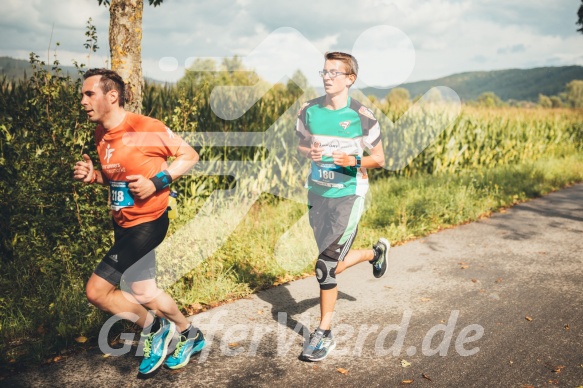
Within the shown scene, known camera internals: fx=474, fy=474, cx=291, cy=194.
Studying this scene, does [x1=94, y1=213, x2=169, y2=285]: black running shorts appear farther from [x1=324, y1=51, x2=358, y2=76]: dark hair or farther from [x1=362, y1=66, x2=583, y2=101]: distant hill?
[x1=362, y1=66, x2=583, y2=101]: distant hill

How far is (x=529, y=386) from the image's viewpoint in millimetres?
3264

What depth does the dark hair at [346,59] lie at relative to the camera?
3.81 metres

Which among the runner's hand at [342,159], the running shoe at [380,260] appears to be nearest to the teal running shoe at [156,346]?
the runner's hand at [342,159]

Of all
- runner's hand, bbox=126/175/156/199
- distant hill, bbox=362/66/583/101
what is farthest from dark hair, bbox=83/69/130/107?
distant hill, bbox=362/66/583/101

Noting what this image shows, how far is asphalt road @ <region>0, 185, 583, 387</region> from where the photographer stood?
134 inches

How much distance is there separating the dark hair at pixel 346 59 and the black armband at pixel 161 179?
5.33 feet

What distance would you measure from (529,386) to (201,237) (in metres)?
3.61

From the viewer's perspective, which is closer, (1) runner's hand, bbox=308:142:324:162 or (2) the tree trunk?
(1) runner's hand, bbox=308:142:324:162

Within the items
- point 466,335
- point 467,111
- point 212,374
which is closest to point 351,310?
point 466,335

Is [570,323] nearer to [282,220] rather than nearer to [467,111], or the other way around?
[282,220]

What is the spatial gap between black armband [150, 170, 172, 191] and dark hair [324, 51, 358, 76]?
1623 mm

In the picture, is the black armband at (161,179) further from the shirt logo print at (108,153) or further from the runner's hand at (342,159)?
the runner's hand at (342,159)


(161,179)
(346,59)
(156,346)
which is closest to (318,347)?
(156,346)

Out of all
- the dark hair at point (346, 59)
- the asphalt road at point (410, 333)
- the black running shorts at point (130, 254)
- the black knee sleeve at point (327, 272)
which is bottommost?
the asphalt road at point (410, 333)
